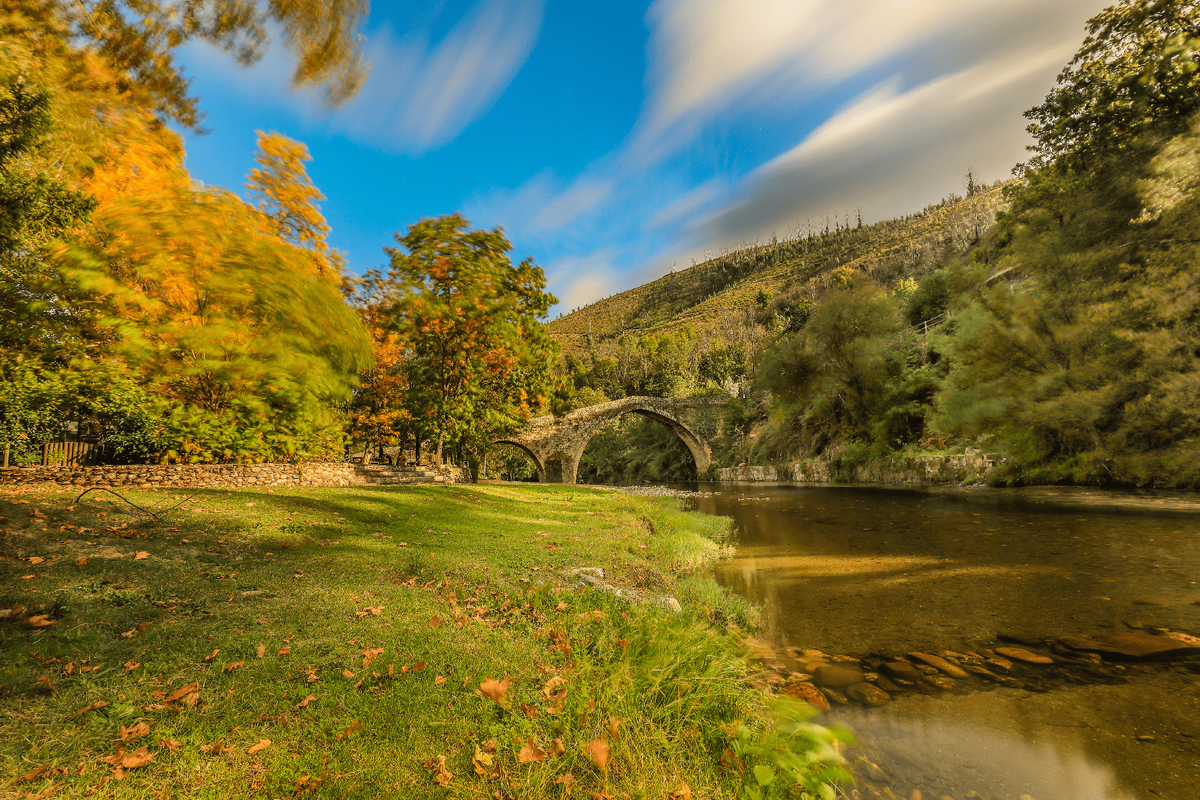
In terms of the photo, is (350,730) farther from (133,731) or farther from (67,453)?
(67,453)

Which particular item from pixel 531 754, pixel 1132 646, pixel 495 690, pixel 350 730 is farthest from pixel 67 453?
pixel 1132 646

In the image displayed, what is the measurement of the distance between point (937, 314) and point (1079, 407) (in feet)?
72.2

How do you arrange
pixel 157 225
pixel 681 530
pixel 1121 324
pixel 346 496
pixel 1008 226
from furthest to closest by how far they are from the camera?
1. pixel 1008 226
2. pixel 1121 324
3. pixel 681 530
4. pixel 346 496
5. pixel 157 225

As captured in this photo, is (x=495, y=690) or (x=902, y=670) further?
(x=902, y=670)

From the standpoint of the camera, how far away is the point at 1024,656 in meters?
4.10

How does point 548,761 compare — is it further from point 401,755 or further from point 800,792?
point 800,792

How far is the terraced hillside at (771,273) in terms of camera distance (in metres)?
69.3

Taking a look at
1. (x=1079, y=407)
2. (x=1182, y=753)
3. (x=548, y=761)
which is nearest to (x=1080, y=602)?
(x=1182, y=753)

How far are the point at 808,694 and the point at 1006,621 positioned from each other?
292 centimetres

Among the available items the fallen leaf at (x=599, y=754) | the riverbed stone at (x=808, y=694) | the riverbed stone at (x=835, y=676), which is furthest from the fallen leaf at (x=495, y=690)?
the riverbed stone at (x=835, y=676)

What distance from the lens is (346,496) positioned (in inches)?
397

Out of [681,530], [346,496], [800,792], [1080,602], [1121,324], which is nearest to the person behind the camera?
[800,792]

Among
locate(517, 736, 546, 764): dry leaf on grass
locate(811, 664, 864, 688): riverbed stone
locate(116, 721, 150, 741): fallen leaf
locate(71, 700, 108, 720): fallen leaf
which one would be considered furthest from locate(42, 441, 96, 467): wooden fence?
locate(811, 664, 864, 688): riverbed stone

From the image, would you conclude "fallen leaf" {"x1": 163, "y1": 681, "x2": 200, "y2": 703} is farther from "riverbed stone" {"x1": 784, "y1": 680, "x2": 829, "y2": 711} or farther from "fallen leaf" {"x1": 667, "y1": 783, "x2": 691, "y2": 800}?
"riverbed stone" {"x1": 784, "y1": 680, "x2": 829, "y2": 711}
